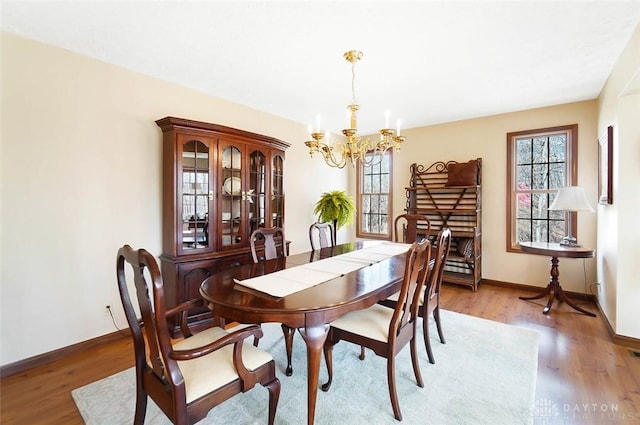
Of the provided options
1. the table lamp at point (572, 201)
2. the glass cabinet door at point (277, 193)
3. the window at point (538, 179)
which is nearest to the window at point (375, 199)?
the window at point (538, 179)

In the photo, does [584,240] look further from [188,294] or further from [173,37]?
[173,37]

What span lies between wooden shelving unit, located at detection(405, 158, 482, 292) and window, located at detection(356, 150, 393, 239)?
1.87 ft

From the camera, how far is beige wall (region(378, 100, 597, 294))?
3.76 metres

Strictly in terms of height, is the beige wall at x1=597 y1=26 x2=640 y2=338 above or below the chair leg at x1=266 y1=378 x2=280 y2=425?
above

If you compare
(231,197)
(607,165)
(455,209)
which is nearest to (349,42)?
(231,197)

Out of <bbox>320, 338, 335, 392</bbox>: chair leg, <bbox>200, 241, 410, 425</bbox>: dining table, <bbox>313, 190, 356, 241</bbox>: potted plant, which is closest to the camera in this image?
<bbox>200, 241, 410, 425</bbox>: dining table

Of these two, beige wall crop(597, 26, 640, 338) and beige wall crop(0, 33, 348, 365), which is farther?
beige wall crop(597, 26, 640, 338)

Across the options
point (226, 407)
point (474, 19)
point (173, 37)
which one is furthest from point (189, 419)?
point (474, 19)

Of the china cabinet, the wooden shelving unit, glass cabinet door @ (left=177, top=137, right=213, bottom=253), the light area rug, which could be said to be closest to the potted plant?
the wooden shelving unit

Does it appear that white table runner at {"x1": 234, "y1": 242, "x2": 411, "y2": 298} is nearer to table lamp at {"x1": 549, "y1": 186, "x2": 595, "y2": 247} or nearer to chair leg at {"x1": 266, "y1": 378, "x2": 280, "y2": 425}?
chair leg at {"x1": 266, "y1": 378, "x2": 280, "y2": 425}

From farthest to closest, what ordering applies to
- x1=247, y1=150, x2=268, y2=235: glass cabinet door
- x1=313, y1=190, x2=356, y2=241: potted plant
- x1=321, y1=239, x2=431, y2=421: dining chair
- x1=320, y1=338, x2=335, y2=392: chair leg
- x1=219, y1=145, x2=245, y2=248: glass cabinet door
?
x1=313, y1=190, x2=356, y2=241: potted plant < x1=247, y1=150, x2=268, y2=235: glass cabinet door < x1=219, y1=145, x2=245, y2=248: glass cabinet door < x1=320, y1=338, x2=335, y2=392: chair leg < x1=321, y1=239, x2=431, y2=421: dining chair

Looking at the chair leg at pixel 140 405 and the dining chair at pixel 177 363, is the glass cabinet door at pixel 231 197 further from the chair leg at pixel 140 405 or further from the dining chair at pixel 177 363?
the chair leg at pixel 140 405

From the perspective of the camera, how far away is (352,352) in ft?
8.34

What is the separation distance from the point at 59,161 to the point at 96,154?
272 millimetres
